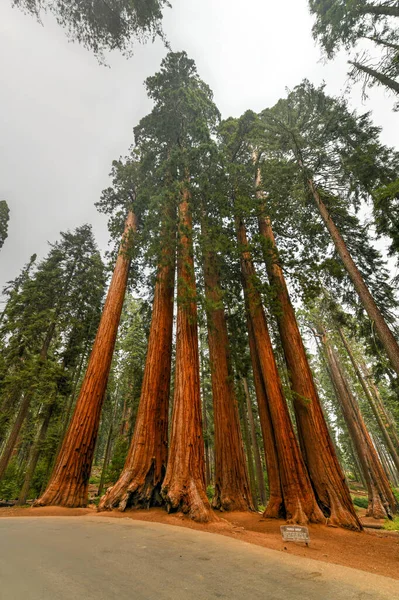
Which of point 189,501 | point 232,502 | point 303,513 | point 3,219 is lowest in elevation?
point 303,513

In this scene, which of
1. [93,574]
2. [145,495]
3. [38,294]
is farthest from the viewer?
[38,294]

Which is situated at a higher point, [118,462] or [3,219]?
[3,219]

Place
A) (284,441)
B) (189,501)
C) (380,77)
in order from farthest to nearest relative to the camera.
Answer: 1. (380,77)
2. (284,441)
3. (189,501)

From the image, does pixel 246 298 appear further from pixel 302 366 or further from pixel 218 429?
pixel 218 429

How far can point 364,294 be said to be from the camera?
7.20m

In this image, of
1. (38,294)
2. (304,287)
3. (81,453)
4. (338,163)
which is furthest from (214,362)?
(38,294)

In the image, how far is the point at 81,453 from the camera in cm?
620

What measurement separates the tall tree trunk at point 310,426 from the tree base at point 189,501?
285cm

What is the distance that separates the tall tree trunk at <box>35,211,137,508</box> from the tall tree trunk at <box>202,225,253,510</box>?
314 centimetres

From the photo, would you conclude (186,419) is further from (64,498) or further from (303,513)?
(64,498)

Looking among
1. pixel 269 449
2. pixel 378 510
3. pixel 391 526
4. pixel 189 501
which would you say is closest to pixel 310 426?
pixel 269 449

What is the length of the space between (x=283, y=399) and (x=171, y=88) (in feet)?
38.5

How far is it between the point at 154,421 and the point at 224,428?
6.65 feet

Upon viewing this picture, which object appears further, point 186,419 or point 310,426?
point 310,426
